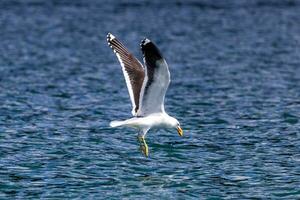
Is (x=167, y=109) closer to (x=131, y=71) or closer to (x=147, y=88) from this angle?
(x=131, y=71)

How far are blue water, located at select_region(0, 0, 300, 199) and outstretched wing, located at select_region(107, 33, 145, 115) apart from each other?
4.89 ft

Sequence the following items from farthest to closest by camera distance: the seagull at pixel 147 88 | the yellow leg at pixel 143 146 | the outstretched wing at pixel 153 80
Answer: the yellow leg at pixel 143 146, the seagull at pixel 147 88, the outstretched wing at pixel 153 80

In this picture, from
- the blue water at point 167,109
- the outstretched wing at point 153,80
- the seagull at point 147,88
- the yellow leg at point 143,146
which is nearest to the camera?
the outstretched wing at point 153,80

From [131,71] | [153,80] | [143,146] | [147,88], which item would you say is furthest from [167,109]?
[153,80]

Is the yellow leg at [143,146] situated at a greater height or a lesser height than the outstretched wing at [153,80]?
lesser

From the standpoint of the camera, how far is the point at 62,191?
52.9 feet

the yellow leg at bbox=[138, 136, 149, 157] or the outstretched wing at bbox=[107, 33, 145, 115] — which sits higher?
the outstretched wing at bbox=[107, 33, 145, 115]

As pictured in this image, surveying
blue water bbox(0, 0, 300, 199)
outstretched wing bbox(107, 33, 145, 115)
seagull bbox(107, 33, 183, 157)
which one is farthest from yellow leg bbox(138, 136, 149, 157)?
outstretched wing bbox(107, 33, 145, 115)

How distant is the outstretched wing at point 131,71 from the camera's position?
18359 millimetres

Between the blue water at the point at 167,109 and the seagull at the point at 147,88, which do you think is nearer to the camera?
the seagull at the point at 147,88

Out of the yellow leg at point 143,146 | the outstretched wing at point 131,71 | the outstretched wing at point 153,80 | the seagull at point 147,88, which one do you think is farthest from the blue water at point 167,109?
the outstretched wing at point 131,71

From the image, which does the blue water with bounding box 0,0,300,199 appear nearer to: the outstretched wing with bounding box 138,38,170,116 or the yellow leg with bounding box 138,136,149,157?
the yellow leg with bounding box 138,136,149,157

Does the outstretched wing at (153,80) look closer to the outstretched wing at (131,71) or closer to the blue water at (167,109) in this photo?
the outstretched wing at (131,71)

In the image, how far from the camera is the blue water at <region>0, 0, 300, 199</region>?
1692 centimetres
